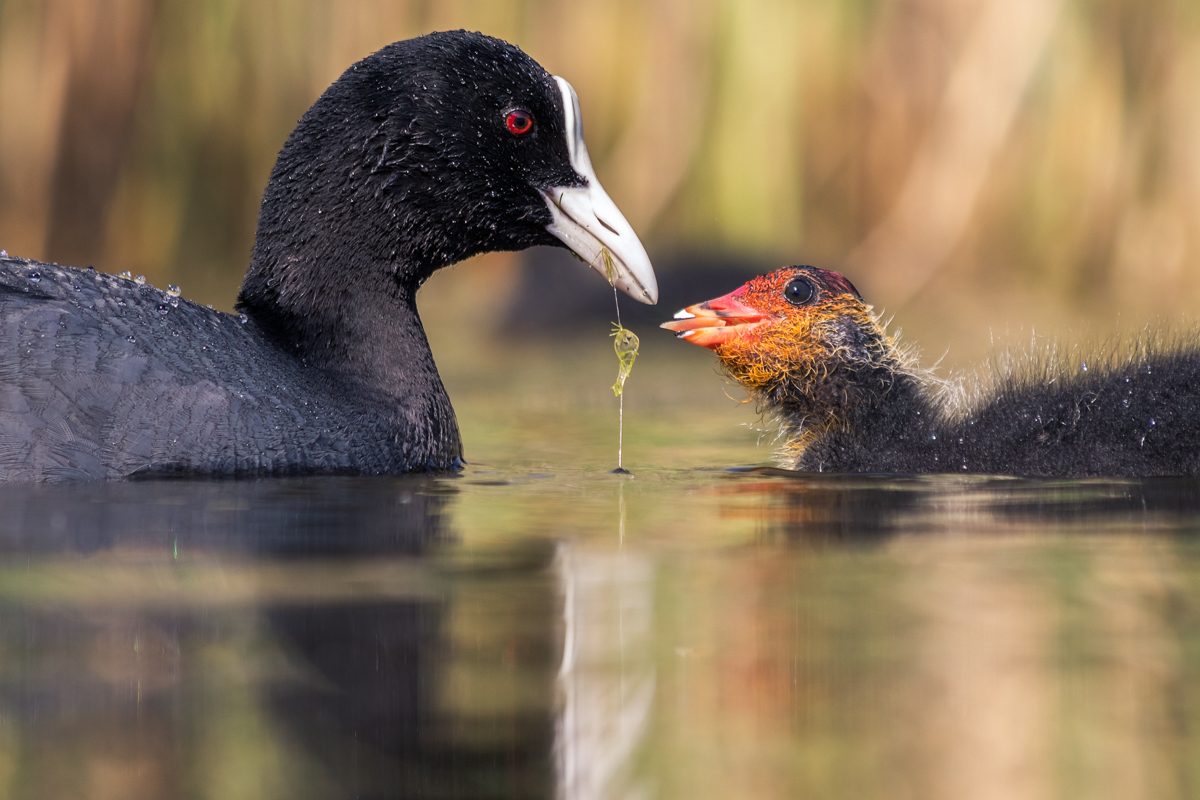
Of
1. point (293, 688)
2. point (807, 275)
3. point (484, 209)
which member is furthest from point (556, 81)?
point (293, 688)

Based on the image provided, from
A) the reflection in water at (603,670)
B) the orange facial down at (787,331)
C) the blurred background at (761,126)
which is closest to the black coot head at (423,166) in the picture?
the orange facial down at (787,331)

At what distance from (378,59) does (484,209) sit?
1.76ft

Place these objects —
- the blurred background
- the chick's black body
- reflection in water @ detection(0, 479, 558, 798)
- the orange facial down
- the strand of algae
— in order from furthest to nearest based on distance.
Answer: the blurred background < the orange facial down < the strand of algae < the chick's black body < reflection in water @ detection(0, 479, 558, 798)

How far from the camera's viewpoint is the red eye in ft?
15.4

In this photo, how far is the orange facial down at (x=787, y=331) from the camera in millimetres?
4887

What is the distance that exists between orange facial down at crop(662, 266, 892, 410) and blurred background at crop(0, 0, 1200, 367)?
109 inches

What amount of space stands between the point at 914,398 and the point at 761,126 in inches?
149

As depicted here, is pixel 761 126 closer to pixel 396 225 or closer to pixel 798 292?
pixel 798 292

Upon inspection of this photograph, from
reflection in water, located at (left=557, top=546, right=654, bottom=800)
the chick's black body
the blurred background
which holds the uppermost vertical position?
the blurred background

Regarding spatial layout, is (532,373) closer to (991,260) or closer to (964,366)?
(964,366)

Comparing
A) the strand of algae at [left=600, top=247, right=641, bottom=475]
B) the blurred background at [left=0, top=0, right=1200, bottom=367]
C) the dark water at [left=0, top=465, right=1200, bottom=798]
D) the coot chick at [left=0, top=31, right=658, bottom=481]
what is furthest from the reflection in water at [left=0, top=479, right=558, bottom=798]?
the blurred background at [left=0, top=0, right=1200, bottom=367]

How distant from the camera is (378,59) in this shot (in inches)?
185

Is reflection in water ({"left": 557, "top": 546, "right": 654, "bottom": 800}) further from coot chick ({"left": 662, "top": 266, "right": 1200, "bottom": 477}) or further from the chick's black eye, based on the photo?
the chick's black eye

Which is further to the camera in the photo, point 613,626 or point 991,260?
point 991,260
